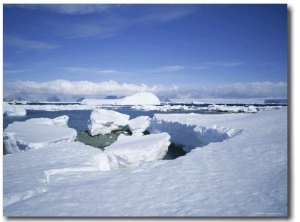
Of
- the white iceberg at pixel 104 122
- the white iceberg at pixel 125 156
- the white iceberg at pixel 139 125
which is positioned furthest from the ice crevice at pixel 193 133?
the white iceberg at pixel 104 122

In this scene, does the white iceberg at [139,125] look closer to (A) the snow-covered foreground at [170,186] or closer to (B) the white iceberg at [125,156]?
(B) the white iceberg at [125,156]

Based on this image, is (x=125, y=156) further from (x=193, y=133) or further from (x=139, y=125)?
(x=139, y=125)

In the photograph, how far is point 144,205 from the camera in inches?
90.4

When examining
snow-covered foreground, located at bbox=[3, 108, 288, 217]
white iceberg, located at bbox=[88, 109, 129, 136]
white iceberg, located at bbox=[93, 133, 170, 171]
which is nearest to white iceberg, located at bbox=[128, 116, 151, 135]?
white iceberg, located at bbox=[88, 109, 129, 136]

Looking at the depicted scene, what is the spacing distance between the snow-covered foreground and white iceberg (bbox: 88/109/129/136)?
689 centimetres

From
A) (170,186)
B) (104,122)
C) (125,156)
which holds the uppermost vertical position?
(104,122)

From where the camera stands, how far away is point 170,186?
255 cm

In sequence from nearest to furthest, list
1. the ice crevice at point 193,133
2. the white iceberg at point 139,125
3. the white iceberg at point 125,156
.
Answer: the white iceberg at point 125,156, the ice crevice at point 193,133, the white iceberg at point 139,125

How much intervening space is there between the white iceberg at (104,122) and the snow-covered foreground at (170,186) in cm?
689

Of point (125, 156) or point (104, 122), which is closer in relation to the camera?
point (125, 156)

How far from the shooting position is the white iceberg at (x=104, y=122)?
10904 mm

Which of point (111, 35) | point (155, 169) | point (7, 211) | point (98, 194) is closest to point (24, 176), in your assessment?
point (7, 211)

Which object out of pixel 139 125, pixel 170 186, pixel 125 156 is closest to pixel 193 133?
pixel 125 156

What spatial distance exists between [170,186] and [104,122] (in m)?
8.95
